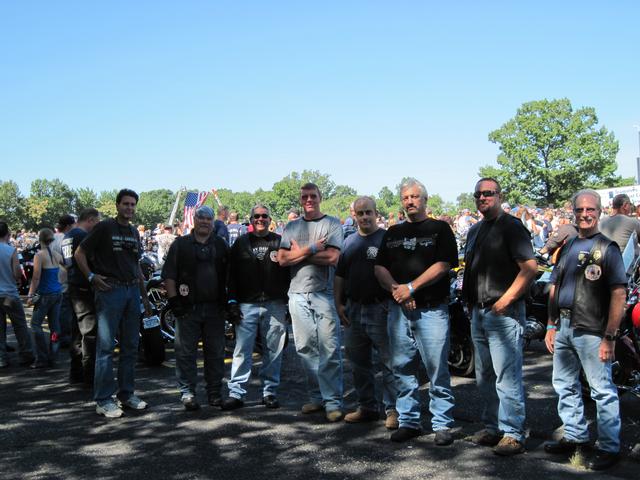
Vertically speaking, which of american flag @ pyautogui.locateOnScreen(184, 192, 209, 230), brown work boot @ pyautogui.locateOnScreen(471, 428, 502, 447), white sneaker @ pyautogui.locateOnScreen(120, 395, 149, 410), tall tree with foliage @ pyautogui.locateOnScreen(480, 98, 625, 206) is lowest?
brown work boot @ pyautogui.locateOnScreen(471, 428, 502, 447)

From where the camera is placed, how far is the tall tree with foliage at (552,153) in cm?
6850

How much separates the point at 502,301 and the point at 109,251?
3.61m

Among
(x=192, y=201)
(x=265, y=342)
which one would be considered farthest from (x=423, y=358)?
(x=192, y=201)

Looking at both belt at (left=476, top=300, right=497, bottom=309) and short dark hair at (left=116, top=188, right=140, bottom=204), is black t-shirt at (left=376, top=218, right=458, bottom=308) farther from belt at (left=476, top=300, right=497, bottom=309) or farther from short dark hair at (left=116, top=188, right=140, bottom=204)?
short dark hair at (left=116, top=188, right=140, bottom=204)

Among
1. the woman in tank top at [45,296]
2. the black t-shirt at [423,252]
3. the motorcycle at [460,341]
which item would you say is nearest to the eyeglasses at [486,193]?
the black t-shirt at [423,252]

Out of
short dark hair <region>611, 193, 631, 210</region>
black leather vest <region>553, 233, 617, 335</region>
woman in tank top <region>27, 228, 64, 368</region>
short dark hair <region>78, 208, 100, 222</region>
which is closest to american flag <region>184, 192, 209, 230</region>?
woman in tank top <region>27, 228, 64, 368</region>

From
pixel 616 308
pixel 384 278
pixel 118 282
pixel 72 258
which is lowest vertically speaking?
pixel 616 308

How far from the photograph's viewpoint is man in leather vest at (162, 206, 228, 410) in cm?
582

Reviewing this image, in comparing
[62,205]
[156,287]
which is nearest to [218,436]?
[156,287]

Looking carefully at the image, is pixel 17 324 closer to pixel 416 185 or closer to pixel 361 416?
pixel 361 416

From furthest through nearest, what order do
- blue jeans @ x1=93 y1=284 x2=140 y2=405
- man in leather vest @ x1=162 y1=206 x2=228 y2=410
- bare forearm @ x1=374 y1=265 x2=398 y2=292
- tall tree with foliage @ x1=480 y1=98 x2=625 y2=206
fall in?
1. tall tree with foliage @ x1=480 y1=98 x2=625 y2=206
2. man in leather vest @ x1=162 y1=206 x2=228 y2=410
3. blue jeans @ x1=93 y1=284 x2=140 y2=405
4. bare forearm @ x1=374 y1=265 x2=398 y2=292

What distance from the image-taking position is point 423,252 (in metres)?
4.70

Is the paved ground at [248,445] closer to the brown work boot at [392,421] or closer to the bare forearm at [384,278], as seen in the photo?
the brown work boot at [392,421]

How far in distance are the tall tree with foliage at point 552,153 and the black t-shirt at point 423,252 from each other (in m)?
67.9
